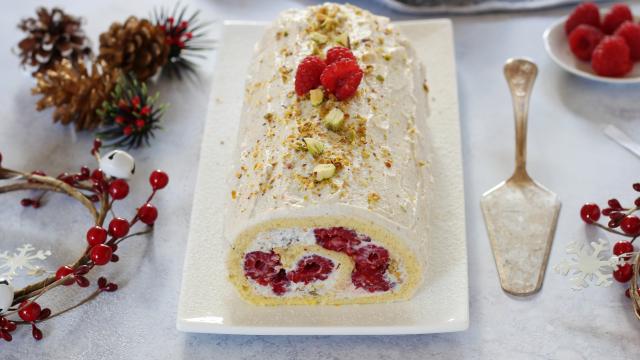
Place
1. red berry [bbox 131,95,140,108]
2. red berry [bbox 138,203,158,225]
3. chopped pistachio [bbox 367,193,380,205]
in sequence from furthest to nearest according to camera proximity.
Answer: red berry [bbox 131,95,140,108]
red berry [bbox 138,203,158,225]
chopped pistachio [bbox 367,193,380,205]

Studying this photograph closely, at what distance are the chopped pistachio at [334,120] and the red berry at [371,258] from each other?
336mm

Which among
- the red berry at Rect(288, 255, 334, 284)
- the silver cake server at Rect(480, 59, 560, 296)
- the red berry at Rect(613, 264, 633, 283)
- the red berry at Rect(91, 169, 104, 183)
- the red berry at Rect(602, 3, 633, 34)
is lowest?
the red berry at Rect(613, 264, 633, 283)

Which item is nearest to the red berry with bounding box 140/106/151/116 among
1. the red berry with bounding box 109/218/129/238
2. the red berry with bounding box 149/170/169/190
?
the red berry with bounding box 149/170/169/190

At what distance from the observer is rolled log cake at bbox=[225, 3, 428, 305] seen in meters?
1.95

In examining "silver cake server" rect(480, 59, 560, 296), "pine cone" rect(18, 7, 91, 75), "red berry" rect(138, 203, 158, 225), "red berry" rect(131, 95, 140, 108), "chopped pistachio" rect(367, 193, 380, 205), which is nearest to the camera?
"chopped pistachio" rect(367, 193, 380, 205)

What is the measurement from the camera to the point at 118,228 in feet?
7.28

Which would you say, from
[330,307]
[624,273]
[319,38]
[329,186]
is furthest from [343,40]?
[624,273]

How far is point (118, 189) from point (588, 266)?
1398mm

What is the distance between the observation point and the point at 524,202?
235 cm

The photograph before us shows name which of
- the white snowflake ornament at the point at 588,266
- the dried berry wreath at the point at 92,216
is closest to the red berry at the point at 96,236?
the dried berry wreath at the point at 92,216

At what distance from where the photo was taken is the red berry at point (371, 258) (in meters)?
A: 2.00

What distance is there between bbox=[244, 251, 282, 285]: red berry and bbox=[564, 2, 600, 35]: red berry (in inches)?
60.0

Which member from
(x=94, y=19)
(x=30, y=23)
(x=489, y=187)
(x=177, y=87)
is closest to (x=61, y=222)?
(x=177, y=87)

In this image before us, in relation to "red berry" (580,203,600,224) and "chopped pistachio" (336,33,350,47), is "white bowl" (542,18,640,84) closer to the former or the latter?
"red berry" (580,203,600,224)
